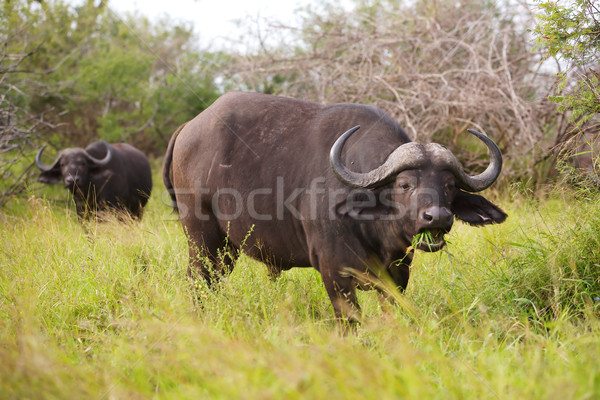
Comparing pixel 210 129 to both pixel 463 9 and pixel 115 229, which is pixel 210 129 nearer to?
pixel 115 229

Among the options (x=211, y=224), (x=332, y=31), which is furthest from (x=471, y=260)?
(x=332, y=31)

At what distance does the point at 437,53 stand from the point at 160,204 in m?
5.12

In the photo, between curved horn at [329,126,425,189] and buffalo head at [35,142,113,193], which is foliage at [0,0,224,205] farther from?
curved horn at [329,126,425,189]

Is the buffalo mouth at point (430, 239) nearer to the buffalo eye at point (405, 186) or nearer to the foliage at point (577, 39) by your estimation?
the buffalo eye at point (405, 186)

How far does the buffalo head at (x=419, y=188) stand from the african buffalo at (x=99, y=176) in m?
5.09

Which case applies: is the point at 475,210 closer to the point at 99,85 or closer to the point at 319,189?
the point at 319,189

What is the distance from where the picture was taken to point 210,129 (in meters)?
4.13

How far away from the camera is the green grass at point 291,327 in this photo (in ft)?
7.11

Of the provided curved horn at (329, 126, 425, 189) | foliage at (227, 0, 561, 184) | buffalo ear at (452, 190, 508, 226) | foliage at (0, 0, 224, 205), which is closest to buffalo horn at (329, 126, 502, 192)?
curved horn at (329, 126, 425, 189)

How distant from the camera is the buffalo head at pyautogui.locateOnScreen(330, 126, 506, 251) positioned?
3.13 meters

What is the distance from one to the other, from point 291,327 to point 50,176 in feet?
23.9

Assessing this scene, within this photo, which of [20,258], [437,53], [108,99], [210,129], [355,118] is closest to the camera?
[355,118]

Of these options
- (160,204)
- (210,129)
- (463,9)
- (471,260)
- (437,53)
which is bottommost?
(160,204)

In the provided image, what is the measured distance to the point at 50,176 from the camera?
28.4ft
